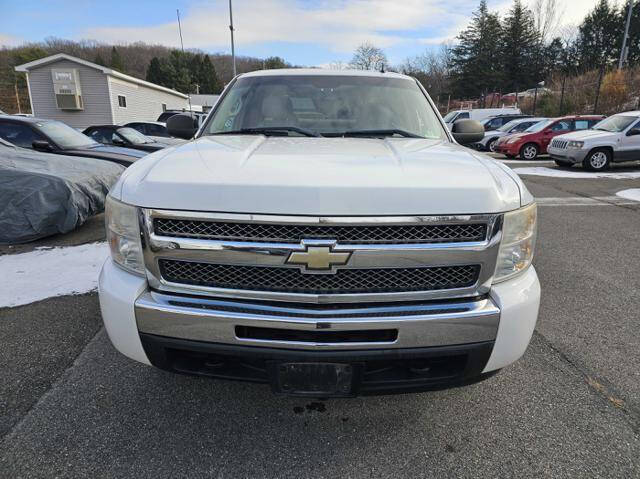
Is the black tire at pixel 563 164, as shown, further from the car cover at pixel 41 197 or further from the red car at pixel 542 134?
the car cover at pixel 41 197

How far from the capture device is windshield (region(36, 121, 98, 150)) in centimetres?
767

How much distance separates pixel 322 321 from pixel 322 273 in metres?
0.19

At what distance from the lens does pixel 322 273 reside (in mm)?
1637

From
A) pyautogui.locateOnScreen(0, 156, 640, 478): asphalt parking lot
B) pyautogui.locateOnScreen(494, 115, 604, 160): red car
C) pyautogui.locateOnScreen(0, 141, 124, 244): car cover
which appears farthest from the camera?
pyautogui.locateOnScreen(494, 115, 604, 160): red car

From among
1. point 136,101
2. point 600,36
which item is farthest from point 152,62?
point 600,36

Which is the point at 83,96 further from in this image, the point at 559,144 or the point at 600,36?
the point at 600,36

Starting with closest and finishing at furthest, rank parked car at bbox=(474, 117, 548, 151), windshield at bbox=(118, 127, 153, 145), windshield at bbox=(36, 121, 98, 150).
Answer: windshield at bbox=(36, 121, 98, 150), windshield at bbox=(118, 127, 153, 145), parked car at bbox=(474, 117, 548, 151)

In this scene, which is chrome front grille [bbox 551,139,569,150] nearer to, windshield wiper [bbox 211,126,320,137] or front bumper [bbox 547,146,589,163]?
front bumper [bbox 547,146,589,163]

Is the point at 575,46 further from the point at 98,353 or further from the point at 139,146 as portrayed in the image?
the point at 98,353

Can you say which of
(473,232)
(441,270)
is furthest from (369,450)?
(473,232)

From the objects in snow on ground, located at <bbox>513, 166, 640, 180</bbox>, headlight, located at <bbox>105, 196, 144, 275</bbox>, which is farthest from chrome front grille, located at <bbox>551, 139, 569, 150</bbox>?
headlight, located at <bbox>105, 196, 144, 275</bbox>

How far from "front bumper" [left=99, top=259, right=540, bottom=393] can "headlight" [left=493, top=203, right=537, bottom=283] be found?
2.8 inches

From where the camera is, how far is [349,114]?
2990 mm

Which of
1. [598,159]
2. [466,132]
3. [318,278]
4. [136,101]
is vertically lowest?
[598,159]
